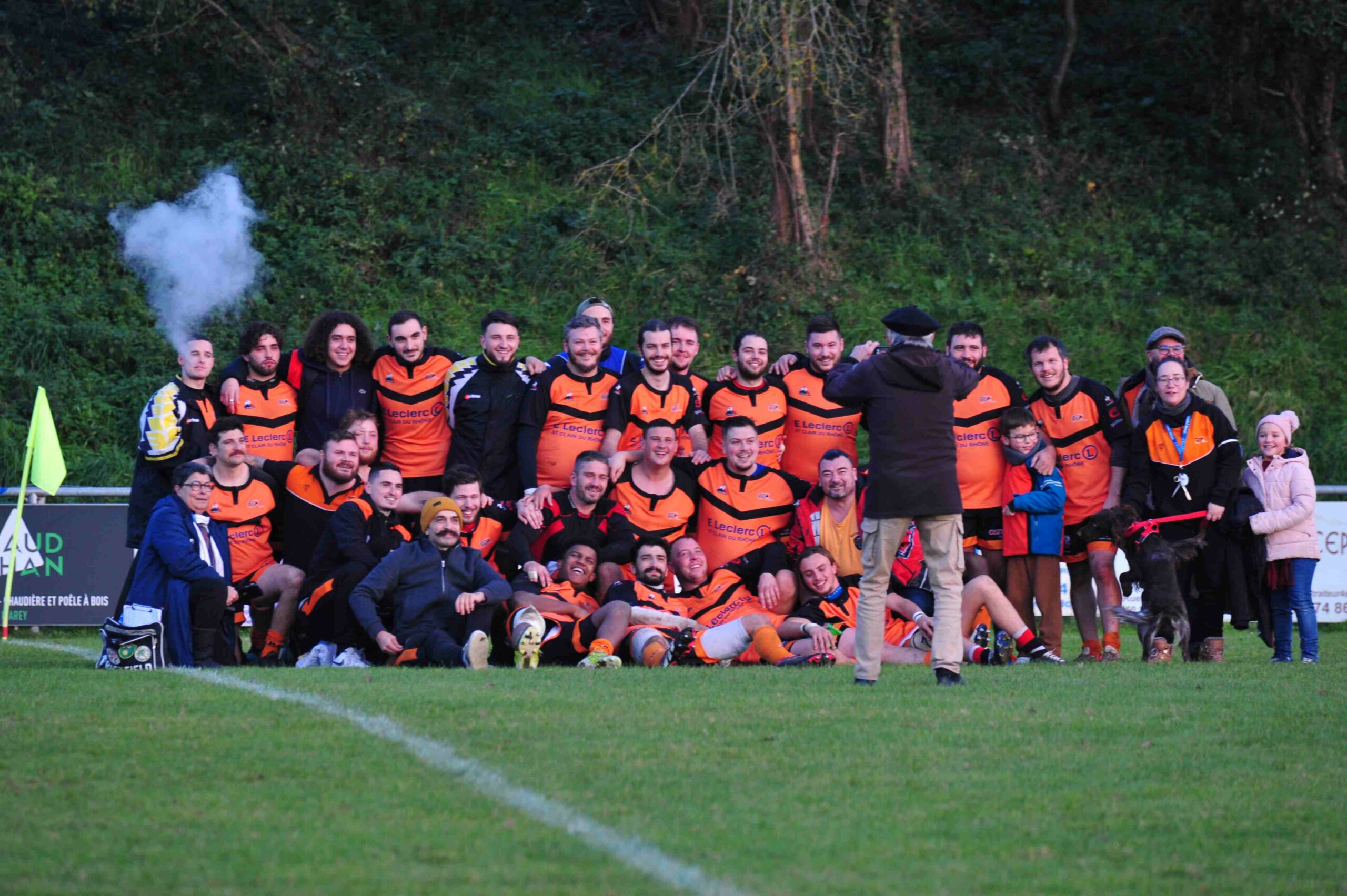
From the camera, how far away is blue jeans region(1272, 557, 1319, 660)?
35.3ft

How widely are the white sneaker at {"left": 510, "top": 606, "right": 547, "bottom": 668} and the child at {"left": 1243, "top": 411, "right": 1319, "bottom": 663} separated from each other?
496 cm

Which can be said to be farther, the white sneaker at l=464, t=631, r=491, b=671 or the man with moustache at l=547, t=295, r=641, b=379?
the man with moustache at l=547, t=295, r=641, b=379

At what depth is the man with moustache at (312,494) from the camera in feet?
34.9

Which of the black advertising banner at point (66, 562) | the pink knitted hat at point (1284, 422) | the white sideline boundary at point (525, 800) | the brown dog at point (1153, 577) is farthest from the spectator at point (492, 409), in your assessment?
the pink knitted hat at point (1284, 422)

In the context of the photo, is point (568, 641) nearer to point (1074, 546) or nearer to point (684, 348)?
point (684, 348)

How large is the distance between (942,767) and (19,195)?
689 inches

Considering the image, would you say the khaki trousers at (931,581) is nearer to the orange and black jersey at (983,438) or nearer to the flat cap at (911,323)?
the flat cap at (911,323)

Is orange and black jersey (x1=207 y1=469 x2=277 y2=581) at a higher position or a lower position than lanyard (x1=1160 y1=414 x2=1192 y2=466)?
lower

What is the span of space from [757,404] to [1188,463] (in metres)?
3.03

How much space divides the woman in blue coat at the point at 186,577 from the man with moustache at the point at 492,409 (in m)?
1.90

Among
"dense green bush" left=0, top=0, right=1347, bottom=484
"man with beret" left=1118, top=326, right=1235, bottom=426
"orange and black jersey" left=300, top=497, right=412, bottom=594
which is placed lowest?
"orange and black jersey" left=300, top=497, right=412, bottom=594

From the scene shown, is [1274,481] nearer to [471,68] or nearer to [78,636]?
[78,636]

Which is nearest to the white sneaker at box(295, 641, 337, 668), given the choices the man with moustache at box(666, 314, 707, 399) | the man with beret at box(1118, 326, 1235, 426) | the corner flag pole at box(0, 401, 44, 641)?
the man with moustache at box(666, 314, 707, 399)

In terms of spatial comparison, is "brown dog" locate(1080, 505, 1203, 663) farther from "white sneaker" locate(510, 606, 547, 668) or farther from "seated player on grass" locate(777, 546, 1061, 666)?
"white sneaker" locate(510, 606, 547, 668)
